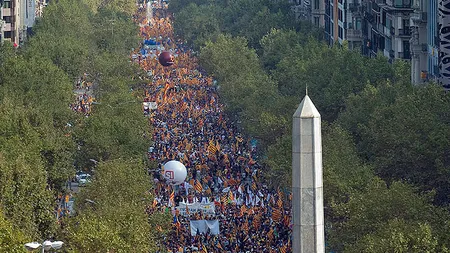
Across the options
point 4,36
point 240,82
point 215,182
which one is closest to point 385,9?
point 240,82

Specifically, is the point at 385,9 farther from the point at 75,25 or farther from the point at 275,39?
the point at 75,25

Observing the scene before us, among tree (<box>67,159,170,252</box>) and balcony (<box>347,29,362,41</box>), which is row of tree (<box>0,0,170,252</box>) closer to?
tree (<box>67,159,170,252</box>)

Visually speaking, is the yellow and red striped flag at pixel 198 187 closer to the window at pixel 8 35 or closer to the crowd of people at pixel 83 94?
the crowd of people at pixel 83 94

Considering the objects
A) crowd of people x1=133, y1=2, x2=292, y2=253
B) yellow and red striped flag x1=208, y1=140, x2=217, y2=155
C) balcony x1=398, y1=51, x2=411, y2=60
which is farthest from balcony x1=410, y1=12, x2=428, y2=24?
yellow and red striped flag x1=208, y1=140, x2=217, y2=155

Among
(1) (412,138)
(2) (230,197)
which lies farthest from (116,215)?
(2) (230,197)

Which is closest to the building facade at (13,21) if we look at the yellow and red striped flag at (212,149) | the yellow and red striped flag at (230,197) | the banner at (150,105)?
the banner at (150,105)

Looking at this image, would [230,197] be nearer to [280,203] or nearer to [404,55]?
[280,203]
